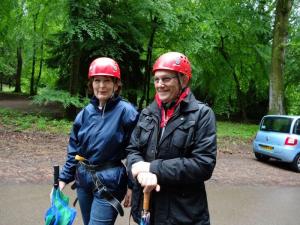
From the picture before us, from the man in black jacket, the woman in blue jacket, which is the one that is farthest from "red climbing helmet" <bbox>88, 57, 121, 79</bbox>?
the man in black jacket

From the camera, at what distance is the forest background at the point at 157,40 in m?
15.9

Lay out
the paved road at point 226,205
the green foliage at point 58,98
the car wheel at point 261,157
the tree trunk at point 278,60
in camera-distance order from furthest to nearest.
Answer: the tree trunk at point 278,60
the green foliage at point 58,98
the car wheel at point 261,157
the paved road at point 226,205

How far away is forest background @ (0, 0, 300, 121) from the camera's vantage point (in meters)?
15.9

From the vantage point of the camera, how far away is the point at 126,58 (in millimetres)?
18594

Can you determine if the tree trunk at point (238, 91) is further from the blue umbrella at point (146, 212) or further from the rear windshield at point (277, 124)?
the blue umbrella at point (146, 212)

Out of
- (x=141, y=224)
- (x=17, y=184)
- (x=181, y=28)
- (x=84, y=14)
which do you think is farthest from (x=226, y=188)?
(x=181, y=28)

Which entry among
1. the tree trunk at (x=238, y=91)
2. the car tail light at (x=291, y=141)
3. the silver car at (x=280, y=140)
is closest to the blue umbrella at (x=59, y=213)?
the silver car at (x=280, y=140)

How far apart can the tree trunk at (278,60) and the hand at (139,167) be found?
49.1 ft

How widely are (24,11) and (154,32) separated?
5.92 metres

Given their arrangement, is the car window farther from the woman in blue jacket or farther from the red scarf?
the red scarf

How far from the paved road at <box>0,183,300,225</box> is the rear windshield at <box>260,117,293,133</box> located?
419 cm

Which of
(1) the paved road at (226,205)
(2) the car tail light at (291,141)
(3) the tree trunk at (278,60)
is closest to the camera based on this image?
(1) the paved road at (226,205)

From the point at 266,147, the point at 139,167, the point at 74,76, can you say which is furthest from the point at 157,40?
the point at 139,167

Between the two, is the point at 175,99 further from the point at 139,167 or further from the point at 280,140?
the point at 280,140
